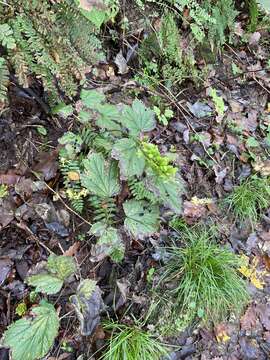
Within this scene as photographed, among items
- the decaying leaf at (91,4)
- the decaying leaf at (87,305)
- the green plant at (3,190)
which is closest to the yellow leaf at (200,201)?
the decaying leaf at (87,305)

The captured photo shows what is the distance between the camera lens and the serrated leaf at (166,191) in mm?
2537

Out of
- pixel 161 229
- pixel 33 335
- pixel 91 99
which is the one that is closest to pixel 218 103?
pixel 161 229

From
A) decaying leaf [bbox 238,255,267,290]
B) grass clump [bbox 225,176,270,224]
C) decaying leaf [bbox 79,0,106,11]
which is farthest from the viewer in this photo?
grass clump [bbox 225,176,270,224]

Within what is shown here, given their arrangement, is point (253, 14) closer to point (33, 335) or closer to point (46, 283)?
point (46, 283)

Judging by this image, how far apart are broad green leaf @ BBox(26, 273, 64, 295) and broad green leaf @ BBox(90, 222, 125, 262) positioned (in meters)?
0.30

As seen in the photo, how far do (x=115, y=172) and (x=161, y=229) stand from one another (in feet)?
2.16

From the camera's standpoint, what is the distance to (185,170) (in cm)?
344

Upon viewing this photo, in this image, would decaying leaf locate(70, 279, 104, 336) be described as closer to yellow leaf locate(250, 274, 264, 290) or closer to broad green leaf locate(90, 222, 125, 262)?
broad green leaf locate(90, 222, 125, 262)

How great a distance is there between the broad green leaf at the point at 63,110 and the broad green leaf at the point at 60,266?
2.77 feet

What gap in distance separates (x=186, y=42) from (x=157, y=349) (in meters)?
2.54

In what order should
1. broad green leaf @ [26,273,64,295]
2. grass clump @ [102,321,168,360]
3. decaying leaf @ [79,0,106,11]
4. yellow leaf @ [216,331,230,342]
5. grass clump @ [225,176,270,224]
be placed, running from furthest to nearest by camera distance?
1. grass clump @ [225,176,270,224]
2. yellow leaf @ [216,331,230,342]
3. grass clump @ [102,321,168,360]
4. broad green leaf @ [26,273,64,295]
5. decaying leaf @ [79,0,106,11]

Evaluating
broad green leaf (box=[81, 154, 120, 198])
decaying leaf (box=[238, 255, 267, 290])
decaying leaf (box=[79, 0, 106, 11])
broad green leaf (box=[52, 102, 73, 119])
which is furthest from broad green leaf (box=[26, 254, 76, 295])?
decaying leaf (box=[238, 255, 267, 290])

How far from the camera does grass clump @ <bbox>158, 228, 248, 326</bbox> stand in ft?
9.15

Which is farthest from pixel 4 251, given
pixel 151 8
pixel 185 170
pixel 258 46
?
pixel 258 46
